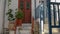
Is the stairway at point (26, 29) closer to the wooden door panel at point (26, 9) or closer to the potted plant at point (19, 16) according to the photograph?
the potted plant at point (19, 16)

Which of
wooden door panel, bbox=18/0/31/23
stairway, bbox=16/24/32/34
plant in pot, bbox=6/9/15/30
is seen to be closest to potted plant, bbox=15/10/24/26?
plant in pot, bbox=6/9/15/30

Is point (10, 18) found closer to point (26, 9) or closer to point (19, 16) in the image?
point (19, 16)

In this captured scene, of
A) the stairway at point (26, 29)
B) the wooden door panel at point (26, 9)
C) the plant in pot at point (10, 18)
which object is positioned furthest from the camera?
the wooden door panel at point (26, 9)

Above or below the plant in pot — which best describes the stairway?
below

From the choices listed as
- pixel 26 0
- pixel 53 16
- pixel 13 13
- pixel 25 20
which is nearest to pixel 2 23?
pixel 13 13

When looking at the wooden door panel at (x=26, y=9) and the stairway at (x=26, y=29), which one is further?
the wooden door panel at (x=26, y=9)

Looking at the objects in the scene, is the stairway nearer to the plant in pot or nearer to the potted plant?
the potted plant

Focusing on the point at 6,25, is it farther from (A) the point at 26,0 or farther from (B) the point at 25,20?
(A) the point at 26,0

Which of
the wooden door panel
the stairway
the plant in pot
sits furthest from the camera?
the wooden door panel

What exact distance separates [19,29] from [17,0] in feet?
6.93

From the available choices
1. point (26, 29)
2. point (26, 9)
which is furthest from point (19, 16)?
point (26, 9)

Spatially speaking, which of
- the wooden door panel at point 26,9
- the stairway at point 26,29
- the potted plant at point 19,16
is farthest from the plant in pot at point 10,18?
the wooden door panel at point 26,9

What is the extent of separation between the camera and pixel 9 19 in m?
7.17

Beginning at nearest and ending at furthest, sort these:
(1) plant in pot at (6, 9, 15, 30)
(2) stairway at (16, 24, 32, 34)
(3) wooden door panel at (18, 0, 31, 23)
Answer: (2) stairway at (16, 24, 32, 34)
(1) plant in pot at (6, 9, 15, 30)
(3) wooden door panel at (18, 0, 31, 23)
